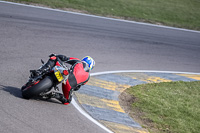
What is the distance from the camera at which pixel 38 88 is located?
6.61m

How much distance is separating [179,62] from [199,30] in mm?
6512

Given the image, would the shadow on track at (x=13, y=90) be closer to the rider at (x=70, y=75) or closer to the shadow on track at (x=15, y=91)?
the shadow on track at (x=15, y=91)

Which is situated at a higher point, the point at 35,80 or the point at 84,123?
the point at 35,80

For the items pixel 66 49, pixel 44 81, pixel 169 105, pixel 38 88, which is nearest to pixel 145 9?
pixel 66 49

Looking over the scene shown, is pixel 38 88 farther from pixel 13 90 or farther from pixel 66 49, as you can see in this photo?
pixel 66 49

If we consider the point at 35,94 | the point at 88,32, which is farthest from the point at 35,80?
the point at 88,32

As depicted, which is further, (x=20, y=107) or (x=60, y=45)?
(x=60, y=45)

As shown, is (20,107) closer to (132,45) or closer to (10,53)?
(10,53)

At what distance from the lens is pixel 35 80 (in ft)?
22.2

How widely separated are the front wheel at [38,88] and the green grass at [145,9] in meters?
10.5

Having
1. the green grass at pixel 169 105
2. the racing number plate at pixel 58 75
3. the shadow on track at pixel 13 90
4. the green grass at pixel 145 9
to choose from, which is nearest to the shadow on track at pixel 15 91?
the shadow on track at pixel 13 90

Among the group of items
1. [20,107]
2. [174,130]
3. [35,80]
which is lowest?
[174,130]

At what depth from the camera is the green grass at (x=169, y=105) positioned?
7.75 m

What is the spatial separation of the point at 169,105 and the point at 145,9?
12058mm
